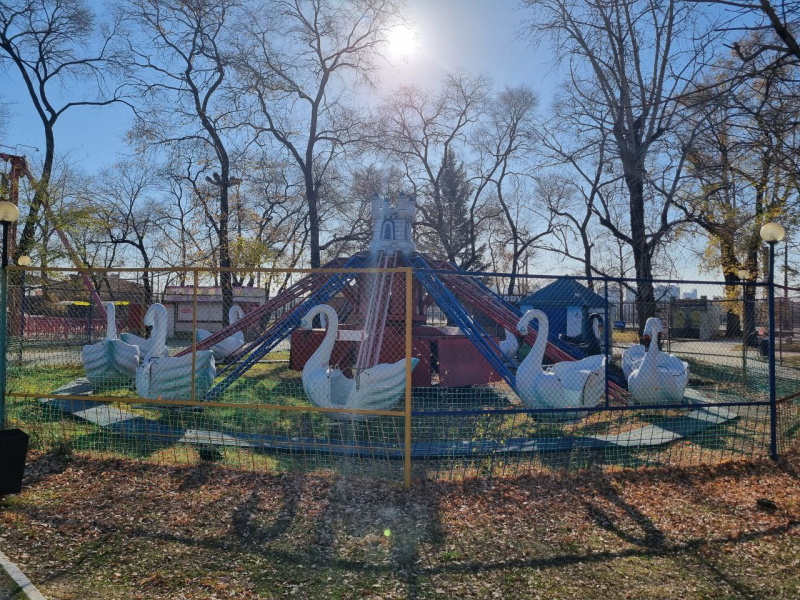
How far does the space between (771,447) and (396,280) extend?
28.7ft

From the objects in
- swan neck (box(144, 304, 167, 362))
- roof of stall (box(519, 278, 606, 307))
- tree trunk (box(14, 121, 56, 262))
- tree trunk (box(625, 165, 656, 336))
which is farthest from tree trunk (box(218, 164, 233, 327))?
tree trunk (box(625, 165, 656, 336))

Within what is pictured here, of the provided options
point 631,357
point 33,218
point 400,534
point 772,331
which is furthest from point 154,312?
point 33,218

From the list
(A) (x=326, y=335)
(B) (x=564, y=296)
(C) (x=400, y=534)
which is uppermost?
(B) (x=564, y=296)

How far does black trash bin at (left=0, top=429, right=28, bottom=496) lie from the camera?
5715mm

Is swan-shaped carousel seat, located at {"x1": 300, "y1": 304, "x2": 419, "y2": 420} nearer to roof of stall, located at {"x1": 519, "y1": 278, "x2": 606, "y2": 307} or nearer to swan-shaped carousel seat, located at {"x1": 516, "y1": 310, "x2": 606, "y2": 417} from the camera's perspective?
swan-shaped carousel seat, located at {"x1": 516, "y1": 310, "x2": 606, "y2": 417}

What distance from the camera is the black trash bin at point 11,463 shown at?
225 inches

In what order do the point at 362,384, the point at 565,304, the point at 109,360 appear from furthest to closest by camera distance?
the point at 565,304, the point at 109,360, the point at 362,384

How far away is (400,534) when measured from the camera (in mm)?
4973

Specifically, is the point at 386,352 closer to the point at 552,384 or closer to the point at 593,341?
the point at 552,384

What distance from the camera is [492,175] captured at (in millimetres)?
34906

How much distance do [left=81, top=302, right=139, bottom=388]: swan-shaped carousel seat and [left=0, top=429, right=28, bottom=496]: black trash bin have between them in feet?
20.1

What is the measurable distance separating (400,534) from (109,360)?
30.0 ft

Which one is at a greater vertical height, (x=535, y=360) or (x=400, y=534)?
(x=535, y=360)

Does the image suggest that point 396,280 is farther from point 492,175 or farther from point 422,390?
point 492,175
